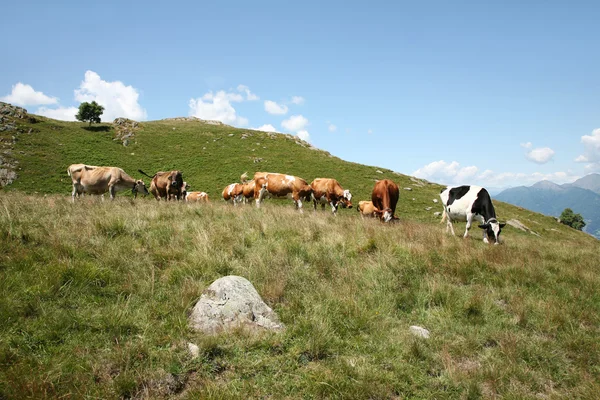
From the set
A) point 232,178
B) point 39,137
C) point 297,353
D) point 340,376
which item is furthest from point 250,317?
point 39,137

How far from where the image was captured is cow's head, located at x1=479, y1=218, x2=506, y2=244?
12.1 metres

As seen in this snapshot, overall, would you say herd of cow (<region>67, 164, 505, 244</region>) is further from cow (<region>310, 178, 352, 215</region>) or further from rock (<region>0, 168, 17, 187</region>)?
rock (<region>0, 168, 17, 187</region>)

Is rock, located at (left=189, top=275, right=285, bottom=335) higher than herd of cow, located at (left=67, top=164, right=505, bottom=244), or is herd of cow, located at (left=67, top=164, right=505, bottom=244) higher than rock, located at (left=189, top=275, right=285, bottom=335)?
herd of cow, located at (left=67, top=164, right=505, bottom=244)

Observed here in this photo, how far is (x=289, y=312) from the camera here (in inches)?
193

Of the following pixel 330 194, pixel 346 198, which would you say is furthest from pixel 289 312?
pixel 330 194

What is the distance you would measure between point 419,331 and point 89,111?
192 ft

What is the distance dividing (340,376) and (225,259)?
3414 mm

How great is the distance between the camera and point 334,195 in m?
20.7

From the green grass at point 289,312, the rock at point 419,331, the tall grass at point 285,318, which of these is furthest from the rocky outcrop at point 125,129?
the rock at point 419,331

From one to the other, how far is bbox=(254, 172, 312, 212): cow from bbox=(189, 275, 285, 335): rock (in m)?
14.4

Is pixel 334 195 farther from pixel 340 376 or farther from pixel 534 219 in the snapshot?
pixel 534 219

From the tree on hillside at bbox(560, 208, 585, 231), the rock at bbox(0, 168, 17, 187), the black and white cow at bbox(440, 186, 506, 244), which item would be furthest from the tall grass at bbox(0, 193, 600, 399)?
the tree on hillside at bbox(560, 208, 585, 231)

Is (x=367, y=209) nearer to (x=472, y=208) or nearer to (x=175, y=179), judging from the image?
(x=472, y=208)

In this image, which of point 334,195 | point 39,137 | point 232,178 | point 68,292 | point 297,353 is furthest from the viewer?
point 39,137
